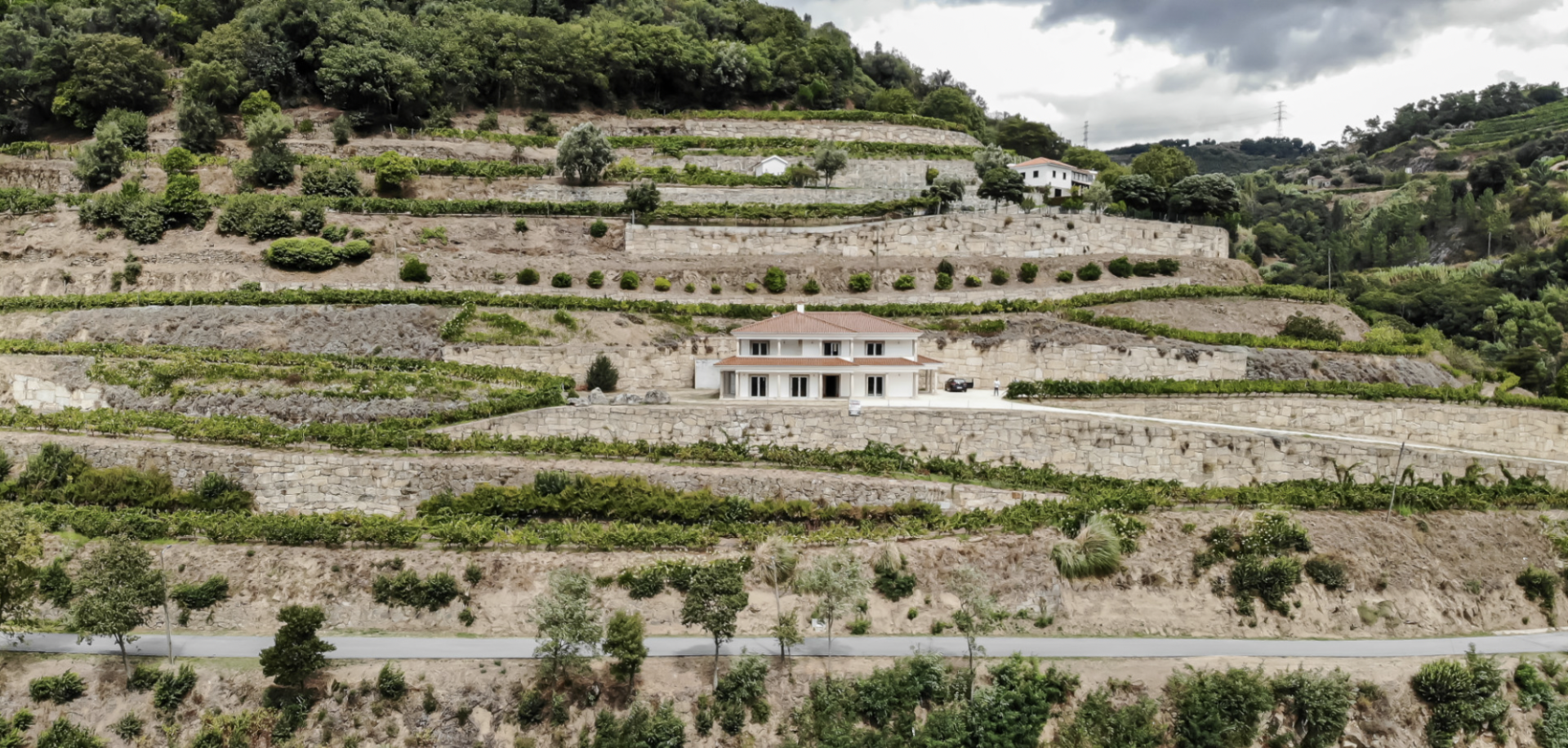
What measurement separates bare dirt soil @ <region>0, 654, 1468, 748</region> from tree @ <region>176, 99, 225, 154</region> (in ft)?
150

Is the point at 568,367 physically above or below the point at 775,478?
above

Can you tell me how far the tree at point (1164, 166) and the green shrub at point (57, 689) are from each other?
6749cm

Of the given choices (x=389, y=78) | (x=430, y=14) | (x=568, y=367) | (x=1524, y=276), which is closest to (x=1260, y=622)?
(x=568, y=367)

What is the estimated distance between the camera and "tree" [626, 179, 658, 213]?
162 ft

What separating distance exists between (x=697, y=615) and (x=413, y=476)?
39.3ft

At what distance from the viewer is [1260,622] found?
2305 centimetres

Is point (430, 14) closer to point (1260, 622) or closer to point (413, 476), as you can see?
point (413, 476)

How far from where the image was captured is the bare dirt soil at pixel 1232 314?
42156 mm

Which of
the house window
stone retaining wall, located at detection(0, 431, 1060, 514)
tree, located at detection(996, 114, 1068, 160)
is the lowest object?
stone retaining wall, located at detection(0, 431, 1060, 514)

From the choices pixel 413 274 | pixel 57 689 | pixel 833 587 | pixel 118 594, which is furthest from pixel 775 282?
pixel 57 689

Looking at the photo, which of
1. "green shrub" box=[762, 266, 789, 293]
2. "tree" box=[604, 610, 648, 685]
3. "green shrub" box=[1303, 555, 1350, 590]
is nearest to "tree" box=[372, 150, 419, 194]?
"green shrub" box=[762, 266, 789, 293]

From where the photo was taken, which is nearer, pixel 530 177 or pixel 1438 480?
pixel 1438 480

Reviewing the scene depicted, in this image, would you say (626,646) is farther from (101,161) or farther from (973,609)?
(101,161)

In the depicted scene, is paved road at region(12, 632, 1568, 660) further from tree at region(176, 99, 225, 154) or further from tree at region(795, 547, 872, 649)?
tree at region(176, 99, 225, 154)
